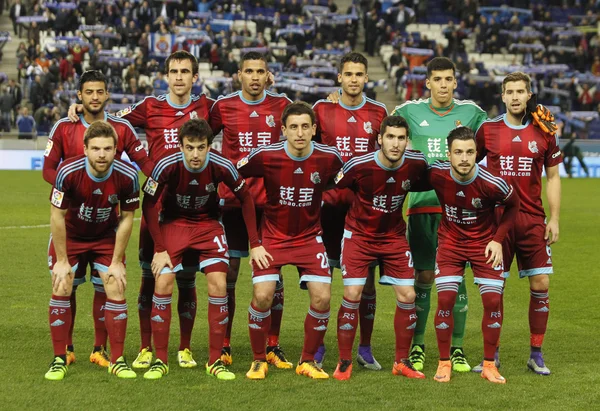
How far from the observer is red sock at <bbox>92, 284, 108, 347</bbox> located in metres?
7.01

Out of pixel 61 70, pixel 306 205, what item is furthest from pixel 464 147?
pixel 61 70

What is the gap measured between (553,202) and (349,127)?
62.1 inches

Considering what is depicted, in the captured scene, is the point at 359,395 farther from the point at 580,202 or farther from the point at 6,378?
the point at 580,202

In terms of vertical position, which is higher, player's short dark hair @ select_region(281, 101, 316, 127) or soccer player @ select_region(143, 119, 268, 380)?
player's short dark hair @ select_region(281, 101, 316, 127)

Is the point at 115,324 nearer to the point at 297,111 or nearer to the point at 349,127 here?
the point at 297,111

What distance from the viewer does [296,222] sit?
6.87 metres

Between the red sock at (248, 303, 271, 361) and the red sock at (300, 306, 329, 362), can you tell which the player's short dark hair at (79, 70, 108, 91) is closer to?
the red sock at (248, 303, 271, 361)

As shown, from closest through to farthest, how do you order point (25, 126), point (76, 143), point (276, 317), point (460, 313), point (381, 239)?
point (381, 239), point (76, 143), point (460, 313), point (276, 317), point (25, 126)

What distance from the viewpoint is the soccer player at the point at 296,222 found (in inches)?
265

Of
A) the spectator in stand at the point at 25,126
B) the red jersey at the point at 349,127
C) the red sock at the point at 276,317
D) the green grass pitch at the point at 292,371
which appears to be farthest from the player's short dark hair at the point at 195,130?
the spectator in stand at the point at 25,126

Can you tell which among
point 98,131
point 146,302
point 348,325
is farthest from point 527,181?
point 98,131

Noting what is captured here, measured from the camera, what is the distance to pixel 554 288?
34.9 ft

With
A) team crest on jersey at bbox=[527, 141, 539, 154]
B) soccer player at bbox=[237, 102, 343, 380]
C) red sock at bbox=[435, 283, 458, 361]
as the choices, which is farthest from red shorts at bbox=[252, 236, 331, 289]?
team crest on jersey at bbox=[527, 141, 539, 154]

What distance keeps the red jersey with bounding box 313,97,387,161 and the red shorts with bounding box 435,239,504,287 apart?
3.48 ft
